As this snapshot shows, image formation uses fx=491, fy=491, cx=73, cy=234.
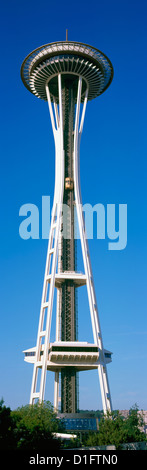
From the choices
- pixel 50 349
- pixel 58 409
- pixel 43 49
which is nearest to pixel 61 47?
pixel 43 49

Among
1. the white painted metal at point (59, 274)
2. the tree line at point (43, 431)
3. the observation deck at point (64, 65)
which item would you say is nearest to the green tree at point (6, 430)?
the tree line at point (43, 431)

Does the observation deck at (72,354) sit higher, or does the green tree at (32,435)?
the observation deck at (72,354)

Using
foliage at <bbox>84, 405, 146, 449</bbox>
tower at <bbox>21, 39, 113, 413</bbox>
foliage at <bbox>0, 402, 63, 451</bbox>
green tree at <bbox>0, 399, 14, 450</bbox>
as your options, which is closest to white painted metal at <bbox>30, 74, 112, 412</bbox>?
tower at <bbox>21, 39, 113, 413</bbox>

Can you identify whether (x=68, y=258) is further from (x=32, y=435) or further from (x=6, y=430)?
(x=6, y=430)

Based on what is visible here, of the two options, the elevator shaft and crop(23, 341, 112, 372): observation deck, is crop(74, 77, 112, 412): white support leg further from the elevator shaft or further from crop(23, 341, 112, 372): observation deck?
the elevator shaft

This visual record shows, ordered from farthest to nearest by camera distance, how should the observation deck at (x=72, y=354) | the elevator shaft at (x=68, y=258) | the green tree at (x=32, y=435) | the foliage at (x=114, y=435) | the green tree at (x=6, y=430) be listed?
the elevator shaft at (x=68, y=258), the observation deck at (x=72, y=354), the foliage at (x=114, y=435), the green tree at (x=32, y=435), the green tree at (x=6, y=430)

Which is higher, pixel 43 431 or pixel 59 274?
pixel 59 274

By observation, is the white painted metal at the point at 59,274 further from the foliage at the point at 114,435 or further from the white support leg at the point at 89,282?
the foliage at the point at 114,435

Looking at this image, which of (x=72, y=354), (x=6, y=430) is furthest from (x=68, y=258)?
(x=6, y=430)
